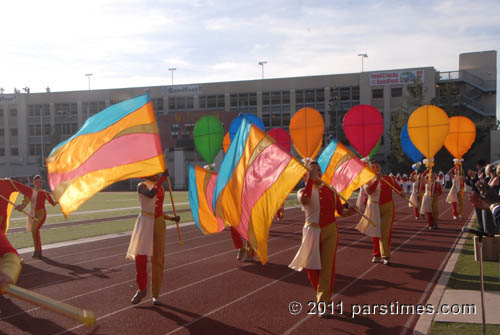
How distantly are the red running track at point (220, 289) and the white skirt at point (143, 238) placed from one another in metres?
0.86

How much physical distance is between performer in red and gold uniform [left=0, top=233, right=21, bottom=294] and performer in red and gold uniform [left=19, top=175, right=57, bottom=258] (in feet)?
27.7

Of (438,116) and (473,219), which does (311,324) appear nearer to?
(438,116)

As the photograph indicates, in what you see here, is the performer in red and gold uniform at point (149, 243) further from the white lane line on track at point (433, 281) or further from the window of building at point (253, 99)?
the window of building at point (253, 99)

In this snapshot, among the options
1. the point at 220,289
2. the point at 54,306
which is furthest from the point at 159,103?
the point at 54,306

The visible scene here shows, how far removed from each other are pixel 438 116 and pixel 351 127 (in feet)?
9.29

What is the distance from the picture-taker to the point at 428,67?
58406mm


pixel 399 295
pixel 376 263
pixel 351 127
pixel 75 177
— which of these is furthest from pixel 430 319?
pixel 351 127

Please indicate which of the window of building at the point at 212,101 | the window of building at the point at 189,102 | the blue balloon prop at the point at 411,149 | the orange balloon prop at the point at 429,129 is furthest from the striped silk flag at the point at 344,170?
the window of building at the point at 189,102

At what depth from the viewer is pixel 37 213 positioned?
1208 centimetres

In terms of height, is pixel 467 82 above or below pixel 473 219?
above

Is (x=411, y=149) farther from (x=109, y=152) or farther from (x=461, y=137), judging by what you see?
(x=109, y=152)

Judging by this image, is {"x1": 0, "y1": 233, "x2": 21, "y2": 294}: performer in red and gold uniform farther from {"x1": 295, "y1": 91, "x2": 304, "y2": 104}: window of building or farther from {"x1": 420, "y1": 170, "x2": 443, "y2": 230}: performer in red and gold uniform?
{"x1": 295, "y1": 91, "x2": 304, "y2": 104}: window of building

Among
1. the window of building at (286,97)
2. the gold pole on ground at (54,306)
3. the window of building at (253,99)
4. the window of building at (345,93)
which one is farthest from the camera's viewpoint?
the window of building at (253,99)

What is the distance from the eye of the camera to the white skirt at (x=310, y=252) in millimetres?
6629
